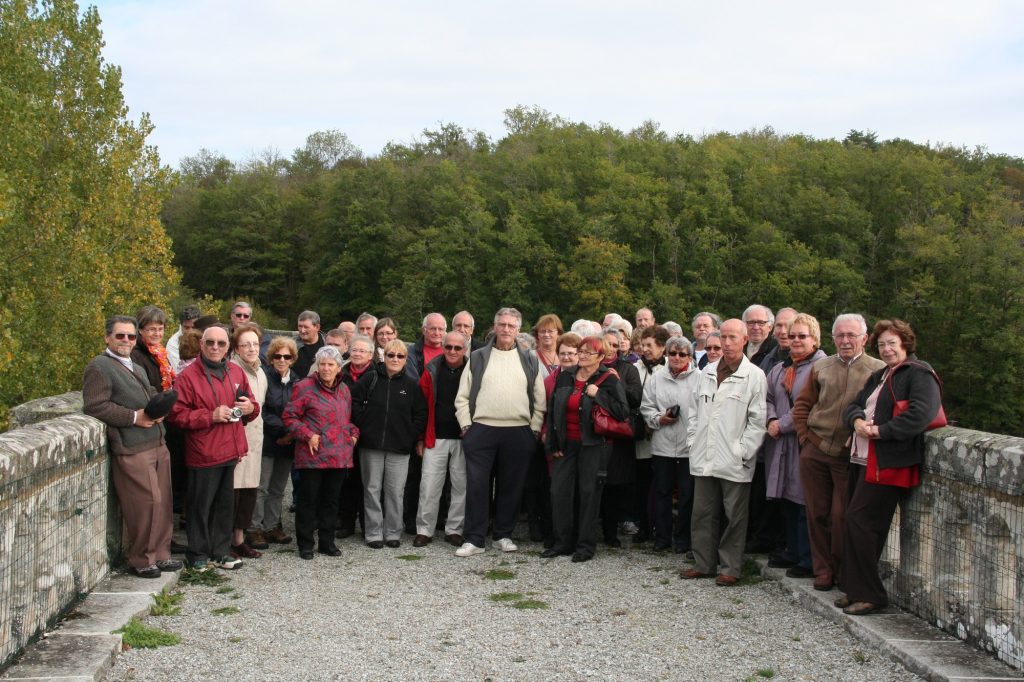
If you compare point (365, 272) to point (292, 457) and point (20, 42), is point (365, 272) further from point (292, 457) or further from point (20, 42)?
point (292, 457)

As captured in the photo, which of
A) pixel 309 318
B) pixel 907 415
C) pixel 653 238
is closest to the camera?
pixel 907 415

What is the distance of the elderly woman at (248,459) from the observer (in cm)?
693

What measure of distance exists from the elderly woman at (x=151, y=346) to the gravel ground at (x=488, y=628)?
4.75 ft

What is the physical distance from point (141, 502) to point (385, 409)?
2096mm

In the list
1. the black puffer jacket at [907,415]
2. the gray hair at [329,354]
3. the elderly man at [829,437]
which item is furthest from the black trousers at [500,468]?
the black puffer jacket at [907,415]

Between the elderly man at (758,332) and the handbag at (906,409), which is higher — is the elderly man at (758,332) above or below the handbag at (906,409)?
above

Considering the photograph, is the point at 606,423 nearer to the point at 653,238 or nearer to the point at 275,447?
the point at 275,447

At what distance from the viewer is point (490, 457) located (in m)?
7.65

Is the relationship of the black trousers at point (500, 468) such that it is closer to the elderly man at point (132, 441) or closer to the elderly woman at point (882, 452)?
the elderly man at point (132, 441)

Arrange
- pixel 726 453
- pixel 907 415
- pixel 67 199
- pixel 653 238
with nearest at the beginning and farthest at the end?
1. pixel 907 415
2. pixel 726 453
3. pixel 67 199
4. pixel 653 238

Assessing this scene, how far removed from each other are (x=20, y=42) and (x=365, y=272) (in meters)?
33.5

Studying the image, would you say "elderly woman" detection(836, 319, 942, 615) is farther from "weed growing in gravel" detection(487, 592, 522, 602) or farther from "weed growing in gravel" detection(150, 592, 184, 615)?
"weed growing in gravel" detection(150, 592, 184, 615)

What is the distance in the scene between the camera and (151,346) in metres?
A: 6.65

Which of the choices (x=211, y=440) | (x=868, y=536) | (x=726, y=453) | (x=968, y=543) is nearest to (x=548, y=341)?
(x=726, y=453)
